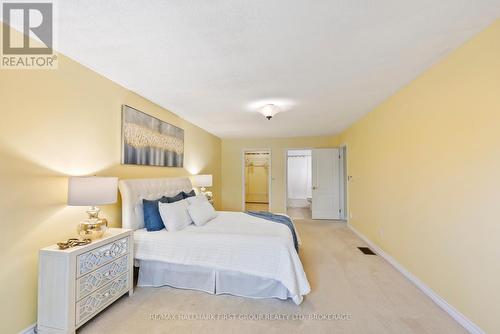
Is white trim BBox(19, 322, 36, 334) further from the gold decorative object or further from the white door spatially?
the white door

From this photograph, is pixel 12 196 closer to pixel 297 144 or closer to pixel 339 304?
pixel 339 304

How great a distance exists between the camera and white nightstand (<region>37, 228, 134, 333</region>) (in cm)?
159

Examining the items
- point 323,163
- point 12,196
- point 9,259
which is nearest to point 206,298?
point 9,259

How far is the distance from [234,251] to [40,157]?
1.91m

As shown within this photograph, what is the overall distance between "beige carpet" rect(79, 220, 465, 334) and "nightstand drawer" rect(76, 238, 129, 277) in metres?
0.50

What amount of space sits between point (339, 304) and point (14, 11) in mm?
3526

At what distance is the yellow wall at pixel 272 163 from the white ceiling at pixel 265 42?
10.7 feet

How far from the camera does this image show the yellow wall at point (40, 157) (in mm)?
1539

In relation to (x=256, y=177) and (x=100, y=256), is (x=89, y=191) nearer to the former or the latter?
(x=100, y=256)

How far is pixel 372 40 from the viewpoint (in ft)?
5.64

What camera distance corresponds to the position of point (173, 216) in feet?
8.50

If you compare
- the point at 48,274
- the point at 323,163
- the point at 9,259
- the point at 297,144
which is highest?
the point at 297,144

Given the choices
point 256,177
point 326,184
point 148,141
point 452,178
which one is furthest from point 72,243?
point 256,177

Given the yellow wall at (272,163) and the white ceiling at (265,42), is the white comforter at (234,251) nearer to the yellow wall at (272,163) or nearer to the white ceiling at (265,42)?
the white ceiling at (265,42)
